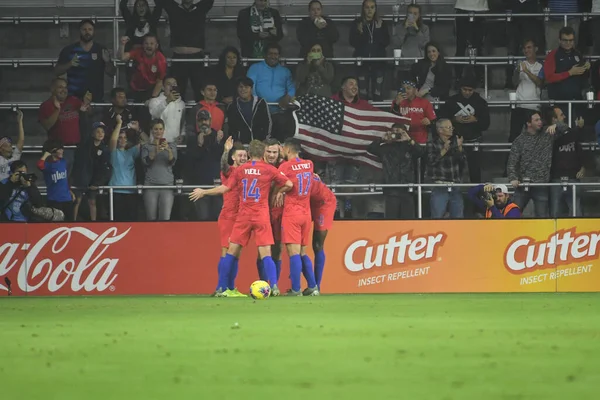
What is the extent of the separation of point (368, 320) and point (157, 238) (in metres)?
8.94

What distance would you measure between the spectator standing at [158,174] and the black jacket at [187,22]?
2.67 m

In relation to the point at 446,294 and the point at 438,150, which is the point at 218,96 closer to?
the point at 438,150

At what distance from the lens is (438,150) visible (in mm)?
21828

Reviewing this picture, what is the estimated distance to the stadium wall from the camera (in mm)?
20406

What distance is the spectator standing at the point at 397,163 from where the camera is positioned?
21.9 metres

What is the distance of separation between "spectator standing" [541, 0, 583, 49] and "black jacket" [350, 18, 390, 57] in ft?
11.6

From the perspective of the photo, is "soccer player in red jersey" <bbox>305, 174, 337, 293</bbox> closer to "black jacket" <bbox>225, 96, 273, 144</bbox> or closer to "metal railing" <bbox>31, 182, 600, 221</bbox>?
"metal railing" <bbox>31, 182, 600, 221</bbox>

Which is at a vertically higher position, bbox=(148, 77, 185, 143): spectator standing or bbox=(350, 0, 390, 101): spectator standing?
bbox=(350, 0, 390, 101): spectator standing

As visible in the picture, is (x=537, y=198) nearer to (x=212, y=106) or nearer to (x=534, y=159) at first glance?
(x=534, y=159)

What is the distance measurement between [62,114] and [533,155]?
354 inches

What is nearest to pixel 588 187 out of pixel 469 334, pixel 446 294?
pixel 446 294

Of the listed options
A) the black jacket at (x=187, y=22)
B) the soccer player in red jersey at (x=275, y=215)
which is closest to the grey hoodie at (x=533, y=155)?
the soccer player in red jersey at (x=275, y=215)

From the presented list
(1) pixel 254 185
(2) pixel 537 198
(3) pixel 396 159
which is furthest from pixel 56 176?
(2) pixel 537 198

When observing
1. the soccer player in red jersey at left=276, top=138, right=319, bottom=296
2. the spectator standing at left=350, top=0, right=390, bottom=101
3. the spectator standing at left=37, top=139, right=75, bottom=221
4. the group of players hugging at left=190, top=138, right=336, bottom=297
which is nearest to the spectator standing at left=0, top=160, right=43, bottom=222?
the spectator standing at left=37, top=139, right=75, bottom=221
